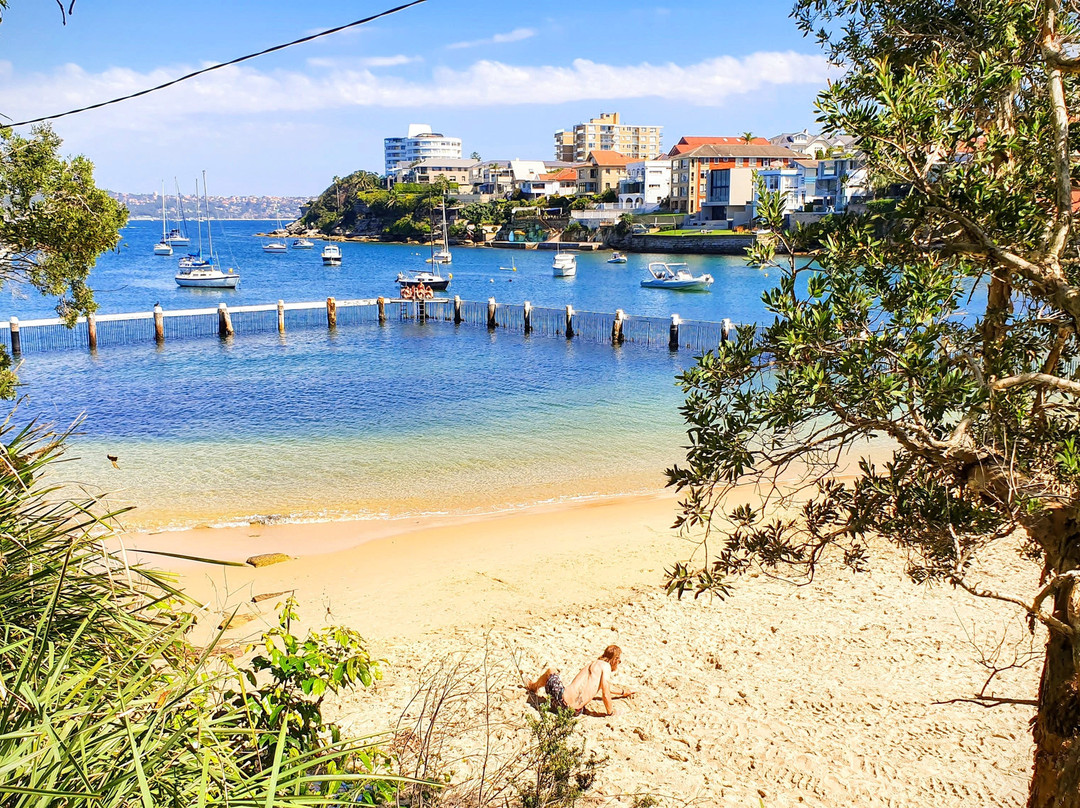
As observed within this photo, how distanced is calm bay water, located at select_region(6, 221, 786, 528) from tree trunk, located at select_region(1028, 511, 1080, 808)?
14.8 ft

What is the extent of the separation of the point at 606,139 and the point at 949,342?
19451 centimetres

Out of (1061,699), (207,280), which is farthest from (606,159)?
(1061,699)

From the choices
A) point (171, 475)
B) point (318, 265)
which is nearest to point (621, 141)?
point (318, 265)

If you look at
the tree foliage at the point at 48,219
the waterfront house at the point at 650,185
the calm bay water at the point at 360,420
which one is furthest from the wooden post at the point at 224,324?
the waterfront house at the point at 650,185

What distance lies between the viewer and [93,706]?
95.0 inches

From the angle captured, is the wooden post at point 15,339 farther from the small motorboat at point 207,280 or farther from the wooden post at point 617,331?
the small motorboat at point 207,280

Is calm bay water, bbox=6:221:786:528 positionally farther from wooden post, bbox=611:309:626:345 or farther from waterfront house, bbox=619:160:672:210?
waterfront house, bbox=619:160:672:210

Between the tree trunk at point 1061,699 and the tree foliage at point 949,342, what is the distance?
10 mm

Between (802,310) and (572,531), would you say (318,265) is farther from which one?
(802,310)

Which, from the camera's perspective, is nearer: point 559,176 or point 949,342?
point 949,342

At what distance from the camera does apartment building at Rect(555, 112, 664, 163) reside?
18700cm

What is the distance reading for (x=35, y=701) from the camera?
7.42 ft

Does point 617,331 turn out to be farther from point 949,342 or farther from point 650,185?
point 650,185

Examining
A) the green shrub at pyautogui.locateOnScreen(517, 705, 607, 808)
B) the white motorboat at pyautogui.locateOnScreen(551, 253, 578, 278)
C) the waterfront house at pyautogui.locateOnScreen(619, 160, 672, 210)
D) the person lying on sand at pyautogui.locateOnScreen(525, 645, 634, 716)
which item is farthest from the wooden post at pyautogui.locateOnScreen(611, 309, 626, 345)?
the waterfront house at pyautogui.locateOnScreen(619, 160, 672, 210)
